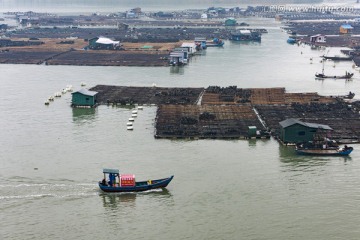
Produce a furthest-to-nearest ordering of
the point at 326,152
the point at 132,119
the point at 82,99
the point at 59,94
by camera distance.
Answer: the point at 59,94
the point at 82,99
the point at 132,119
the point at 326,152

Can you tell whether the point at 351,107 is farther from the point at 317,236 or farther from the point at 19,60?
the point at 19,60

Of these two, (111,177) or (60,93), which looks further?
(60,93)

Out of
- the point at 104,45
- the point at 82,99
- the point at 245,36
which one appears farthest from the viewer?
the point at 245,36

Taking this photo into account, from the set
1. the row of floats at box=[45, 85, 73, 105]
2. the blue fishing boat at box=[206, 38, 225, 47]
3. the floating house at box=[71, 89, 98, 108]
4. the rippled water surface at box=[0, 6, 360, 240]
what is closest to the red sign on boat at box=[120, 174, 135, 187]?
the rippled water surface at box=[0, 6, 360, 240]

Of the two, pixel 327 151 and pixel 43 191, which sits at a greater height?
pixel 327 151

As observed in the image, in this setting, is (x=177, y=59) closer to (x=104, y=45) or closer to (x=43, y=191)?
(x=104, y=45)

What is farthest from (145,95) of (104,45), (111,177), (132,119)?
(104,45)

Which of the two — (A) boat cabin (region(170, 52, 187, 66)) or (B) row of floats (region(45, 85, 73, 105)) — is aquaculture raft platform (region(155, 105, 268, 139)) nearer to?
(B) row of floats (region(45, 85, 73, 105))

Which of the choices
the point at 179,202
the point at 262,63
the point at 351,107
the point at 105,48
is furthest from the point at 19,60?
the point at 179,202
